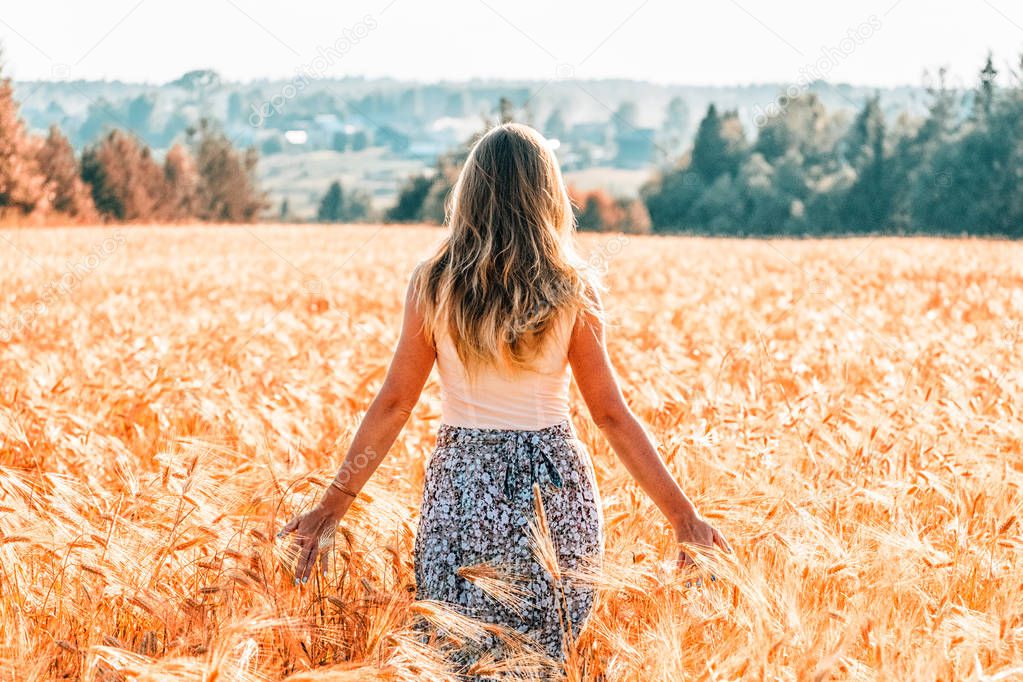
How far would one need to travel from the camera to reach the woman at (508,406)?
2.62 metres

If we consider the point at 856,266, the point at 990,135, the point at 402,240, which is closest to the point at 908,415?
the point at 856,266

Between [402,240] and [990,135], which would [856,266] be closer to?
[402,240]

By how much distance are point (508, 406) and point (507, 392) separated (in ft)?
0.13

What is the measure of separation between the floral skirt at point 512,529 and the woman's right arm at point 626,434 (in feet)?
0.47

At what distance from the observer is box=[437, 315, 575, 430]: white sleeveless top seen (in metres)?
2.68

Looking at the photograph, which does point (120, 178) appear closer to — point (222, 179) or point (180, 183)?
point (180, 183)

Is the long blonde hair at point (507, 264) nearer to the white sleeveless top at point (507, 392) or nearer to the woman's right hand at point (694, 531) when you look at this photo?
Result: the white sleeveless top at point (507, 392)

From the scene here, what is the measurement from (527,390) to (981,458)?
180cm

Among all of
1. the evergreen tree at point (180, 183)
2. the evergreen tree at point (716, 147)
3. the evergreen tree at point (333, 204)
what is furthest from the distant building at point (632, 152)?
the evergreen tree at point (180, 183)

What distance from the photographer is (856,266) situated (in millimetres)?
15352

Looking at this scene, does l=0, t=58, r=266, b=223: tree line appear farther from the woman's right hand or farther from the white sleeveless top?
the woman's right hand

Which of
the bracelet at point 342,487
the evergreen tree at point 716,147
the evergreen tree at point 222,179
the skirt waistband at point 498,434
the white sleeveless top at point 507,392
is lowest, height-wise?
the bracelet at point 342,487

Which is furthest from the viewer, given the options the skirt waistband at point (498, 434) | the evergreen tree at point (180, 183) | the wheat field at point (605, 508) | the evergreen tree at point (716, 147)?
the evergreen tree at point (716, 147)

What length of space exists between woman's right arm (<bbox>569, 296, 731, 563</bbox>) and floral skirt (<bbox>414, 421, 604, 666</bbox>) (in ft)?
0.47
